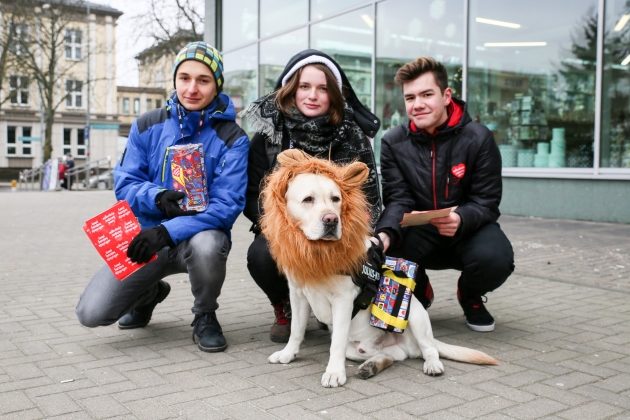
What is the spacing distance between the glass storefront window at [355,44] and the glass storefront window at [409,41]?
31cm

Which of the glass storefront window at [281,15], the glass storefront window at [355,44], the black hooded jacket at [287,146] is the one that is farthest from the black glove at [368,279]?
the glass storefront window at [281,15]

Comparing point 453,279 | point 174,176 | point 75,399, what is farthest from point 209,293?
point 453,279

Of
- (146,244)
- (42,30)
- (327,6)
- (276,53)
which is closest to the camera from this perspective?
(146,244)

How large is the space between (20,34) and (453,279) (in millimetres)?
37379

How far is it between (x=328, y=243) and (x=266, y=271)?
1.00m

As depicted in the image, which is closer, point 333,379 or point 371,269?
point 333,379

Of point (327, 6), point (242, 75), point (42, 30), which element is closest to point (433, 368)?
point (327, 6)

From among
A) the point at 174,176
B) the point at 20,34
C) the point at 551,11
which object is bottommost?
the point at 174,176

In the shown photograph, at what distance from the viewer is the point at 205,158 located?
3.97 m

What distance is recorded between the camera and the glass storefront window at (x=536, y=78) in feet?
37.0

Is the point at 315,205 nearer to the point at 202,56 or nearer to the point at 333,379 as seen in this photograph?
the point at 333,379

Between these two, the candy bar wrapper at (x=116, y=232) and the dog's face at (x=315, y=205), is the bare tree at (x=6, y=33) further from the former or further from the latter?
the dog's face at (x=315, y=205)

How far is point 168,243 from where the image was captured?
3697 millimetres

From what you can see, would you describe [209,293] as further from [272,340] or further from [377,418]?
[377,418]
